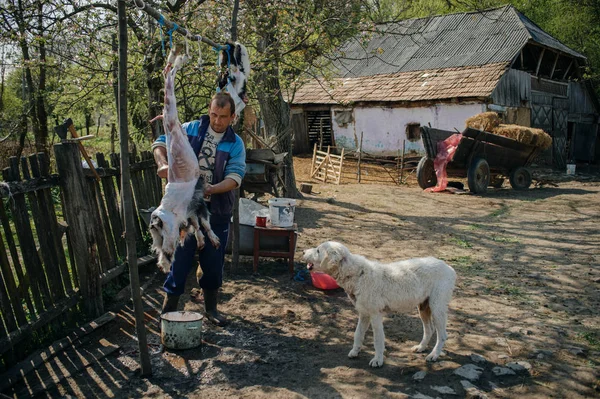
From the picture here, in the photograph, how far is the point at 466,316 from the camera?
17.1 feet

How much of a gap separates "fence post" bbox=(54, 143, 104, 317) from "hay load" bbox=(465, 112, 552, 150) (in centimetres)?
1345

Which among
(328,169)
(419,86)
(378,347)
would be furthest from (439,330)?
(419,86)

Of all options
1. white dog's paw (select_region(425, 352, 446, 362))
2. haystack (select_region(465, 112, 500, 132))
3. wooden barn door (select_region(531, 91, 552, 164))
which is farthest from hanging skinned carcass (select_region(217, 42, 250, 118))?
wooden barn door (select_region(531, 91, 552, 164))

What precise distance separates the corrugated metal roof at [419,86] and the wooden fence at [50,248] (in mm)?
13076

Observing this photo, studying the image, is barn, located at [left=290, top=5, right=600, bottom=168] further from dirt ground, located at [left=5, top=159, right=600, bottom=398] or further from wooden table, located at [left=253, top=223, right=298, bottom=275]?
wooden table, located at [left=253, top=223, right=298, bottom=275]

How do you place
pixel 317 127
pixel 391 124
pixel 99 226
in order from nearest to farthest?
1. pixel 99 226
2. pixel 391 124
3. pixel 317 127

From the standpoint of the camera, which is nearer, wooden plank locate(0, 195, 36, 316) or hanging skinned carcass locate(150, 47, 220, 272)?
hanging skinned carcass locate(150, 47, 220, 272)

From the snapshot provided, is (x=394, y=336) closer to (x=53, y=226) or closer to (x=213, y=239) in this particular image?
(x=213, y=239)

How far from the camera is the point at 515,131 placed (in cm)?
1499

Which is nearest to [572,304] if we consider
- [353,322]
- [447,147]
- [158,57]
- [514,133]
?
[353,322]

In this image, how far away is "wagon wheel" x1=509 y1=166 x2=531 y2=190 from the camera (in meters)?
15.4

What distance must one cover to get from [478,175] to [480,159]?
47 centimetres

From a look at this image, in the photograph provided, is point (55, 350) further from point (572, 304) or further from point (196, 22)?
point (196, 22)

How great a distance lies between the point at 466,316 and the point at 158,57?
629cm
